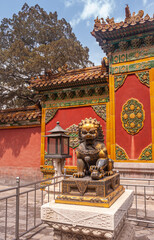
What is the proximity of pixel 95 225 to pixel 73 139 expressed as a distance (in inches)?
262

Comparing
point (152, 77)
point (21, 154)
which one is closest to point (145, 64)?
point (152, 77)

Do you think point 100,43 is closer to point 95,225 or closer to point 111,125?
point 111,125

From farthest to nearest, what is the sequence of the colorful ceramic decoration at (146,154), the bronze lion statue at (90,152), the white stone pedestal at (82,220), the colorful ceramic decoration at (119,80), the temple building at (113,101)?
the colorful ceramic decoration at (119,80) < the temple building at (113,101) < the colorful ceramic decoration at (146,154) < the bronze lion statue at (90,152) < the white stone pedestal at (82,220)

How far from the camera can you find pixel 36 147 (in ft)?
31.2

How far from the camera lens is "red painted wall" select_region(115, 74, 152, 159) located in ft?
22.6

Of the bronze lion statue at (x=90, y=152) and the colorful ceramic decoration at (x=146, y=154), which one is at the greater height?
the bronze lion statue at (x=90, y=152)

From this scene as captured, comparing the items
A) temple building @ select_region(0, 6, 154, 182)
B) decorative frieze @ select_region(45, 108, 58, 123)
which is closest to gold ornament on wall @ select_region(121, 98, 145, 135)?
temple building @ select_region(0, 6, 154, 182)

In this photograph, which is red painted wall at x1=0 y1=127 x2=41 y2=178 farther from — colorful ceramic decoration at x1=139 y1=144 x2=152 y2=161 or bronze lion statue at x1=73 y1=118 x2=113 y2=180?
bronze lion statue at x1=73 y1=118 x2=113 y2=180

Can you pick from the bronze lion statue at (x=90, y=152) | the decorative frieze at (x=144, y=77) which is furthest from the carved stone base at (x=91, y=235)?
the decorative frieze at (x=144, y=77)

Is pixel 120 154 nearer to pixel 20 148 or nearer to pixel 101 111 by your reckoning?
pixel 101 111

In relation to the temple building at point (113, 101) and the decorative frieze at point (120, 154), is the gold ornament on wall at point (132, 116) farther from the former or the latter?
the decorative frieze at point (120, 154)

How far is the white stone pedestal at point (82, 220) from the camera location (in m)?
1.95

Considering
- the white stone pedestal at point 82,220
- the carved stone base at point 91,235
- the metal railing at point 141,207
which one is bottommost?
the metal railing at point 141,207

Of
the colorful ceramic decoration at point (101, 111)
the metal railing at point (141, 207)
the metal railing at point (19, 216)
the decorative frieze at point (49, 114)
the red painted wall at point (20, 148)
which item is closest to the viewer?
the metal railing at point (19, 216)
